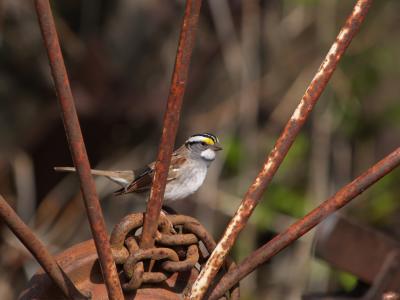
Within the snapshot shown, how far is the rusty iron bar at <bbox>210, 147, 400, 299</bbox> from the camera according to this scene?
1613 mm

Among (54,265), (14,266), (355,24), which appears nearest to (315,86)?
(355,24)

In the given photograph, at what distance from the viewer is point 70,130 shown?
4.92 feet

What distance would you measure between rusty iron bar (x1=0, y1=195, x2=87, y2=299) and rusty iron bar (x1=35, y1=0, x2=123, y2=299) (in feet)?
0.24

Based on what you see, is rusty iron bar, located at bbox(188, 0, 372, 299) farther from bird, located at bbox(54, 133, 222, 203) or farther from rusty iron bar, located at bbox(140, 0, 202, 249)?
bird, located at bbox(54, 133, 222, 203)

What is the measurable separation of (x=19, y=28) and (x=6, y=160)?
741 millimetres

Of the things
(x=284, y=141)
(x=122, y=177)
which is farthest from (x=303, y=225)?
(x=122, y=177)

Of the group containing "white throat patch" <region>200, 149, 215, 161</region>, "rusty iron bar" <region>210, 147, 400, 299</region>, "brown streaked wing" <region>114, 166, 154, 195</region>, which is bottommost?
"rusty iron bar" <region>210, 147, 400, 299</region>

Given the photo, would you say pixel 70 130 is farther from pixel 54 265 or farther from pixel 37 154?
pixel 37 154

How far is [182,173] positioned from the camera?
427cm

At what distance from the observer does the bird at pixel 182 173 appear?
4047 millimetres

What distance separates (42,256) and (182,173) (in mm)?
2775

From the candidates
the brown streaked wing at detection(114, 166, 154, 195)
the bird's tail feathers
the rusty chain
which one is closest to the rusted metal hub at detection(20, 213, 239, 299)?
the rusty chain

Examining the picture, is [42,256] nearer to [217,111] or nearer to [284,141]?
[284,141]

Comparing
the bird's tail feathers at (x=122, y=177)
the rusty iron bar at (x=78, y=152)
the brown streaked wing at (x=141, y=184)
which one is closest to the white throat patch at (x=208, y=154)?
the brown streaked wing at (x=141, y=184)
